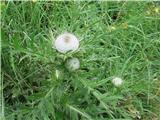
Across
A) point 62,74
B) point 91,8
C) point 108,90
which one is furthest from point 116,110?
point 91,8

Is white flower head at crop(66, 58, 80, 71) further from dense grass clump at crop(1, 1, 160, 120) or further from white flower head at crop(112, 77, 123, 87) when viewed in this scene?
white flower head at crop(112, 77, 123, 87)

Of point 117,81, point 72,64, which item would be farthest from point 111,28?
point 72,64

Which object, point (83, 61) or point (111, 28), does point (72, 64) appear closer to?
point (83, 61)


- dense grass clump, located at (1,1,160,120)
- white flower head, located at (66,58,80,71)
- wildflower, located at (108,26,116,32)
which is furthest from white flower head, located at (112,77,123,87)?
wildflower, located at (108,26,116,32)

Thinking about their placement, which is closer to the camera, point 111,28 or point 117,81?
point 117,81

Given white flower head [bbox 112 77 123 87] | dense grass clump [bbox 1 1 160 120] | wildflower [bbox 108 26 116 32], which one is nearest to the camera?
dense grass clump [bbox 1 1 160 120]

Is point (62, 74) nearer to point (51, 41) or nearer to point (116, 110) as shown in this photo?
point (51, 41)
